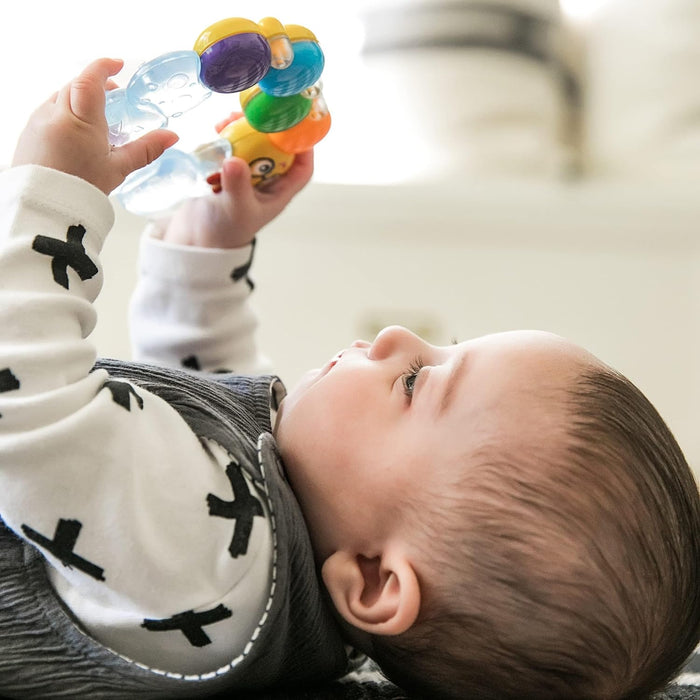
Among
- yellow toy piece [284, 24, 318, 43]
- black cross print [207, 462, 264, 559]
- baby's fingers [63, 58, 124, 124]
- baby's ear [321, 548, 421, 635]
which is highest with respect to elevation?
yellow toy piece [284, 24, 318, 43]

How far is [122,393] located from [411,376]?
213 mm

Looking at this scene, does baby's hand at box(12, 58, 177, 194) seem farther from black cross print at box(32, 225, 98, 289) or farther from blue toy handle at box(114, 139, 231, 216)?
blue toy handle at box(114, 139, 231, 216)

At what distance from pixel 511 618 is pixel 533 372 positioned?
0.16m

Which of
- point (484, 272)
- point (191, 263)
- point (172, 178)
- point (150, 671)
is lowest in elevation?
point (484, 272)

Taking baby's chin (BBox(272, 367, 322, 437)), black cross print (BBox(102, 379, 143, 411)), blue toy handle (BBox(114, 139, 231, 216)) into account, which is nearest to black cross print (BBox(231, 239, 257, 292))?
blue toy handle (BBox(114, 139, 231, 216))

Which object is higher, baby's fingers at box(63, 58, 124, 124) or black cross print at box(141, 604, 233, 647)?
baby's fingers at box(63, 58, 124, 124)

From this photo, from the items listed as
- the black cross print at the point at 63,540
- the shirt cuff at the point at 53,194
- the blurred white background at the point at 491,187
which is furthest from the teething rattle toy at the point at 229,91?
the blurred white background at the point at 491,187

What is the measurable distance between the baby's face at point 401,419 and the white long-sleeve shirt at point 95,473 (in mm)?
71

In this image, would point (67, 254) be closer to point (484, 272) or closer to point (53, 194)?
point (53, 194)

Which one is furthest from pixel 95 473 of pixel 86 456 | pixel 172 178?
pixel 172 178

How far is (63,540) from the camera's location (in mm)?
595

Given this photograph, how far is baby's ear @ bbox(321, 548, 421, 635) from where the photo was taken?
634 millimetres

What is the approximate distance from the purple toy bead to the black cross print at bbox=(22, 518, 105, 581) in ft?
1.11

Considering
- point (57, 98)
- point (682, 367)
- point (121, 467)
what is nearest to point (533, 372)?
point (121, 467)
